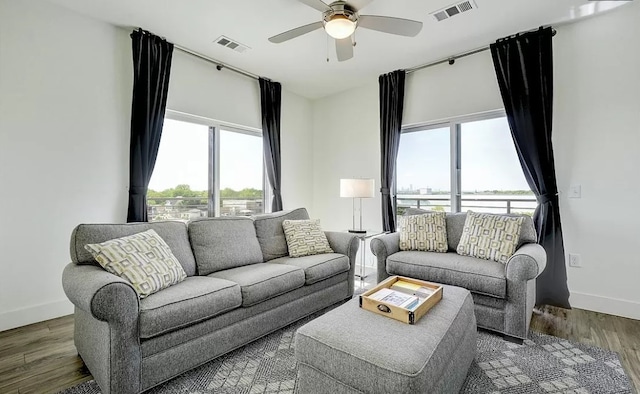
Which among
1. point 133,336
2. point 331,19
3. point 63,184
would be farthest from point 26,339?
point 331,19

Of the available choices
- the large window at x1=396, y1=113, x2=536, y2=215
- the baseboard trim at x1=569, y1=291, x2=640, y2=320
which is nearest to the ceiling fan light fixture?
the large window at x1=396, y1=113, x2=536, y2=215

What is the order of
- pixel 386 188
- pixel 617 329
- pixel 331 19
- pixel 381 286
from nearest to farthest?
1. pixel 381 286
2. pixel 331 19
3. pixel 617 329
4. pixel 386 188

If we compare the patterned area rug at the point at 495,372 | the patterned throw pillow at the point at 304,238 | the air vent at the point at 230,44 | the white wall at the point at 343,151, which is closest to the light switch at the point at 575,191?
the patterned area rug at the point at 495,372

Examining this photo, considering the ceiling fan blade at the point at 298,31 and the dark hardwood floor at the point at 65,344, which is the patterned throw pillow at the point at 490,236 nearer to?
the dark hardwood floor at the point at 65,344

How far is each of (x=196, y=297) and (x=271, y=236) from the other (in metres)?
1.21

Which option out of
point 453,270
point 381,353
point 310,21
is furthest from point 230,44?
point 381,353

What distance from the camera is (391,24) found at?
2.31m

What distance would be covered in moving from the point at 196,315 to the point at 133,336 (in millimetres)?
328

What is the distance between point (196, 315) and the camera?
5.88 ft

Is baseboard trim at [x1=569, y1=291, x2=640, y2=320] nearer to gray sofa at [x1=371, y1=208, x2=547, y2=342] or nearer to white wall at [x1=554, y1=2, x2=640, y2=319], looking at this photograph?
white wall at [x1=554, y1=2, x2=640, y2=319]

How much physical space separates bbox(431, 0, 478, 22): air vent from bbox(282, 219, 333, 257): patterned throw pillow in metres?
2.32

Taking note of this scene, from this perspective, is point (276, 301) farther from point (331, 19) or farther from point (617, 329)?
point (617, 329)

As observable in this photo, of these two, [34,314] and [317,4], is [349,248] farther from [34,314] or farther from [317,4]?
[34,314]

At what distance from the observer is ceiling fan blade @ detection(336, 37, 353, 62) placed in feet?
8.33
